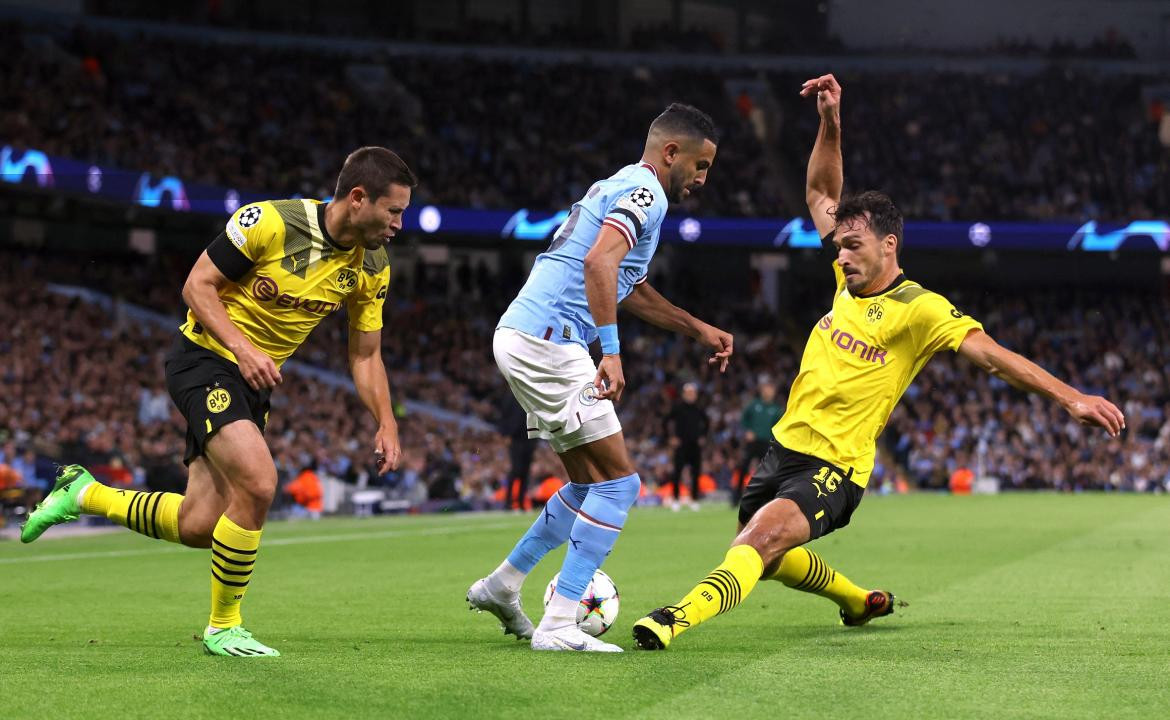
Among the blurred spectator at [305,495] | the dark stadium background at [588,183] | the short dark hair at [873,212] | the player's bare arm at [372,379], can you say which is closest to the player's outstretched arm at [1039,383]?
the short dark hair at [873,212]

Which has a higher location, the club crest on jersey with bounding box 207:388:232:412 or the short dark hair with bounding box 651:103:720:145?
the short dark hair with bounding box 651:103:720:145

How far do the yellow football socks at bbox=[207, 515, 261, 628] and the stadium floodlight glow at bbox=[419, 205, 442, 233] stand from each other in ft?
93.5

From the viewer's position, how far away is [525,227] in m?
35.8

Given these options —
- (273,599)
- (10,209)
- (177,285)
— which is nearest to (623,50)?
(177,285)

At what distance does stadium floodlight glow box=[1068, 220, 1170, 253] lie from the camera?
36.2 meters

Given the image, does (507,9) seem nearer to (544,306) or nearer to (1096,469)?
(1096,469)

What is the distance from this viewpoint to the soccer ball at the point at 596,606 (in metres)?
6.89

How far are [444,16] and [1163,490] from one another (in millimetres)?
24281

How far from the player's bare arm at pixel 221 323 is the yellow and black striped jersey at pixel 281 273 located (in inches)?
2.7

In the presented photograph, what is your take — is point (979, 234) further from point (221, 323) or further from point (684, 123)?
point (221, 323)

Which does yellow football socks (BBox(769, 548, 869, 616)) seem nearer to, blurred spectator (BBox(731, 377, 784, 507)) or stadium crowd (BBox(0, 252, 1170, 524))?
stadium crowd (BBox(0, 252, 1170, 524))

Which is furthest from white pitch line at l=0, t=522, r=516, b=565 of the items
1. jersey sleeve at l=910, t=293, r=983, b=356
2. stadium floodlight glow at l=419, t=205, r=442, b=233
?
stadium floodlight glow at l=419, t=205, r=442, b=233

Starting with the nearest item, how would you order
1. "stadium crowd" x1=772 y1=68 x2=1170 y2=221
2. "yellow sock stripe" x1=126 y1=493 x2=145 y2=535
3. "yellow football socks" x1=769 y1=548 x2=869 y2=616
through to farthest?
"yellow sock stripe" x1=126 y1=493 x2=145 y2=535
"yellow football socks" x1=769 y1=548 x2=869 y2=616
"stadium crowd" x1=772 y1=68 x2=1170 y2=221

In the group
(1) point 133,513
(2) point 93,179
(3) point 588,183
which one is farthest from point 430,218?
(1) point 133,513
